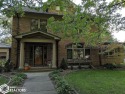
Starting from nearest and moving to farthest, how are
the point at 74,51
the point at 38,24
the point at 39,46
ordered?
1. the point at 39,46
2. the point at 38,24
3. the point at 74,51

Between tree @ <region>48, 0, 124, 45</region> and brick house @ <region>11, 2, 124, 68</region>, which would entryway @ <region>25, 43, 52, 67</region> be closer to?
brick house @ <region>11, 2, 124, 68</region>

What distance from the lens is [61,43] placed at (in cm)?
1981

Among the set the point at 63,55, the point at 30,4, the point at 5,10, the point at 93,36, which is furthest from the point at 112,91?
the point at 63,55

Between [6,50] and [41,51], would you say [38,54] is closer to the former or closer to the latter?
[41,51]

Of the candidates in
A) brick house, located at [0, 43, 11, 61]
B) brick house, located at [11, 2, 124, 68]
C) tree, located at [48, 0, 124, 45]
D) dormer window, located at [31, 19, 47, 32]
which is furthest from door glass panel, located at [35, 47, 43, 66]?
tree, located at [48, 0, 124, 45]

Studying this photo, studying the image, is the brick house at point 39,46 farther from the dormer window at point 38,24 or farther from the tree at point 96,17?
the tree at point 96,17

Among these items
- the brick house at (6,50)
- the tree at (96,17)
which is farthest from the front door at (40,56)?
the tree at (96,17)

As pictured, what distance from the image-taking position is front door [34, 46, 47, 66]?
19.1 m

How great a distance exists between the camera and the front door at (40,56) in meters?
19.1

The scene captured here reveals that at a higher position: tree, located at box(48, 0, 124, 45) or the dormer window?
the dormer window

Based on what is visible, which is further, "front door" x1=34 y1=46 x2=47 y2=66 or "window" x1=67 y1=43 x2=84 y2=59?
"window" x1=67 y1=43 x2=84 y2=59

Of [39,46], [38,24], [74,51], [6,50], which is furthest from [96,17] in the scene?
[6,50]

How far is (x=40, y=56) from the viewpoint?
19.2m

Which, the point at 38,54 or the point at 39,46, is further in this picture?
the point at 39,46
